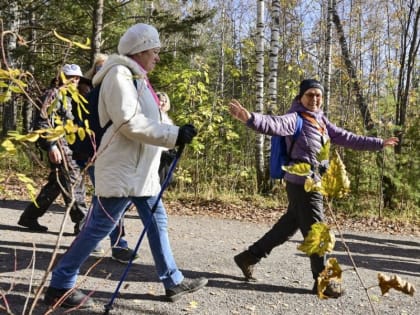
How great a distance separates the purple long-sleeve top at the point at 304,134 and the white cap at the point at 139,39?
0.98m

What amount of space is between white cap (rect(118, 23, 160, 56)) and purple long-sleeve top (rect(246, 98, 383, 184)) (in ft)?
3.21

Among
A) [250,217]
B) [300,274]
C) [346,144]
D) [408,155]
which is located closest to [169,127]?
[346,144]

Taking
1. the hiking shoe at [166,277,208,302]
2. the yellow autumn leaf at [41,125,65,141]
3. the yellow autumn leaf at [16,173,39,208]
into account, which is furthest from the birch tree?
the yellow autumn leaf at [41,125,65,141]

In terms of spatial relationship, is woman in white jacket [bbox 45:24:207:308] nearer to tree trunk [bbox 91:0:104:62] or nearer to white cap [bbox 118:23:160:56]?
white cap [bbox 118:23:160:56]

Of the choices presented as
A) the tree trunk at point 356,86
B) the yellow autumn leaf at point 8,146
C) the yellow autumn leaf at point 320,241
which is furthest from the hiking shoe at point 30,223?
the tree trunk at point 356,86

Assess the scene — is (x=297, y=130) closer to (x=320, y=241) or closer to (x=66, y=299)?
(x=66, y=299)

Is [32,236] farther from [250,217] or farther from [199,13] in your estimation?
[199,13]

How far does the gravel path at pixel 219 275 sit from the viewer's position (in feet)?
12.5

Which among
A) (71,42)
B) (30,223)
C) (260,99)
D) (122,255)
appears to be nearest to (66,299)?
(122,255)

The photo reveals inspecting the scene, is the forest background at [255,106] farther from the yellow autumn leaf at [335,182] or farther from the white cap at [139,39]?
the yellow autumn leaf at [335,182]

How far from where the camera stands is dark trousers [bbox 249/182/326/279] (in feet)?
13.6

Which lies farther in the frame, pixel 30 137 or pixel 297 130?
pixel 297 130

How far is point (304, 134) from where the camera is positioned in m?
4.21

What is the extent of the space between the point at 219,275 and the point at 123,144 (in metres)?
2.00
